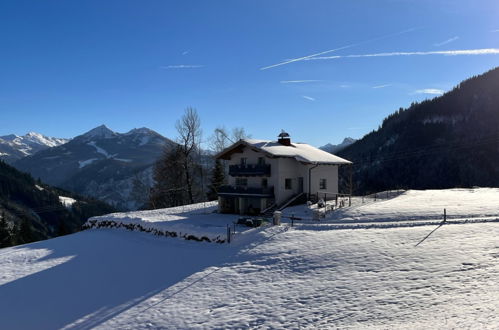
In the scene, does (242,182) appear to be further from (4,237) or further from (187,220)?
(4,237)

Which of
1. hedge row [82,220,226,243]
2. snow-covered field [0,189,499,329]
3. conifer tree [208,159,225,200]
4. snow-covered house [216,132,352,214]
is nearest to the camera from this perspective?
snow-covered field [0,189,499,329]

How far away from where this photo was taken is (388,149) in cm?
→ 18275

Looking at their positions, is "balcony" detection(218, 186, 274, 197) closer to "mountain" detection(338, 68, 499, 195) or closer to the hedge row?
the hedge row

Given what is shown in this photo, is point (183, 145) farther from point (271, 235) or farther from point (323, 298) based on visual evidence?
point (323, 298)

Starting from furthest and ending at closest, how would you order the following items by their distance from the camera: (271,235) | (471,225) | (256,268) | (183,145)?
(183,145) → (271,235) → (471,225) → (256,268)

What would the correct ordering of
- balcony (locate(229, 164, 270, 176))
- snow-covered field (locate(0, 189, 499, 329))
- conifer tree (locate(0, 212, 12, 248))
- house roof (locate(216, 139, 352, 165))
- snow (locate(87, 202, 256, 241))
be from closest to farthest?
snow-covered field (locate(0, 189, 499, 329))
snow (locate(87, 202, 256, 241))
house roof (locate(216, 139, 352, 165))
balcony (locate(229, 164, 270, 176))
conifer tree (locate(0, 212, 12, 248))

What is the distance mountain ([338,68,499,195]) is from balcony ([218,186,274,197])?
107292 mm

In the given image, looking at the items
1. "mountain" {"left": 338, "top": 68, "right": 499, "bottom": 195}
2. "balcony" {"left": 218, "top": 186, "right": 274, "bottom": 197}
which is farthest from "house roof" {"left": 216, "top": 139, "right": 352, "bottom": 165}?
"mountain" {"left": 338, "top": 68, "right": 499, "bottom": 195}

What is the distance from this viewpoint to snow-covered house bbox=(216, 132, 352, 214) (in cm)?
3691

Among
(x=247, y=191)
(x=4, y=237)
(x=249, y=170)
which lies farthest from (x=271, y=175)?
(x=4, y=237)

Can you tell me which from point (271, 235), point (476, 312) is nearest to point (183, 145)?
point (271, 235)

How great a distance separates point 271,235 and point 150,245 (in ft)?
33.9

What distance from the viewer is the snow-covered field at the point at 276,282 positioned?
1238 cm

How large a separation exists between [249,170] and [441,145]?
15846 centimetres
